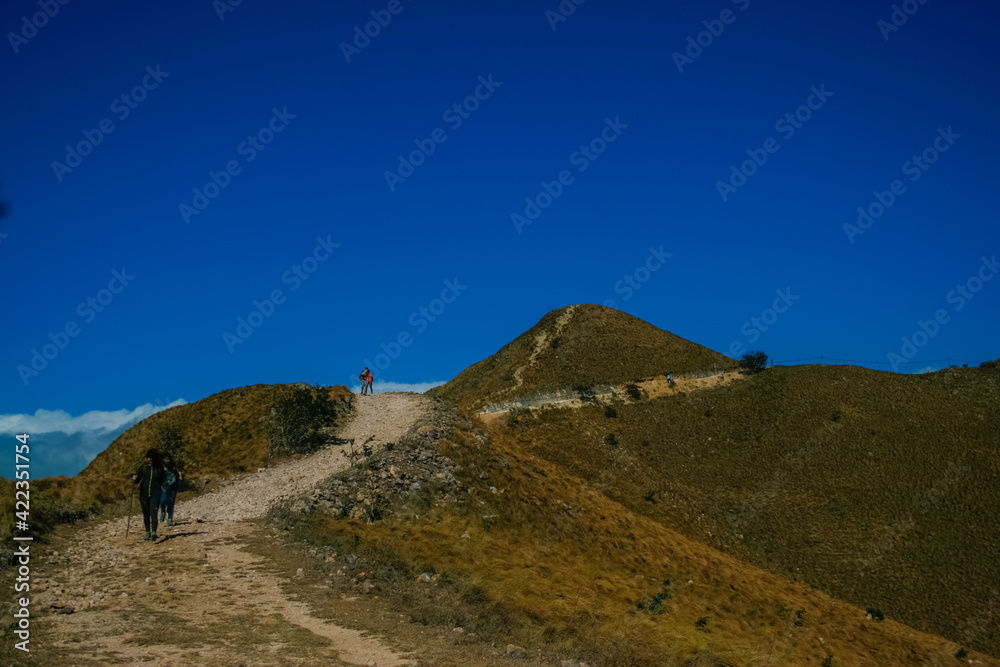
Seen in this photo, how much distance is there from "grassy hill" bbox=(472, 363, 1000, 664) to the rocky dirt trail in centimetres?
3328

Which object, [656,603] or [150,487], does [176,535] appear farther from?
[656,603]

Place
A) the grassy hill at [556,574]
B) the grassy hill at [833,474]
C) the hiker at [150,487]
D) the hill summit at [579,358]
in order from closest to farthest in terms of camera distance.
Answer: the grassy hill at [556,574] → the hiker at [150,487] → the grassy hill at [833,474] → the hill summit at [579,358]

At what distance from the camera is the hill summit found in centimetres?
7325

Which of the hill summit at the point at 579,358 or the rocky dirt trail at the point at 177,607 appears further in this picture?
the hill summit at the point at 579,358

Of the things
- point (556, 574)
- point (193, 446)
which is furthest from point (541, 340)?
point (556, 574)

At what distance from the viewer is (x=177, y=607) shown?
12578 millimetres

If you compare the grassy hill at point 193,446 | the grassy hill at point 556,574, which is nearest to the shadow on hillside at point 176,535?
the grassy hill at point 556,574

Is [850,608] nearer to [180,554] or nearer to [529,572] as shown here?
[529,572]

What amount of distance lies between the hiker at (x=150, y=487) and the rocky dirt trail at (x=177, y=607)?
54 centimetres

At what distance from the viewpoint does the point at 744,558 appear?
42906mm

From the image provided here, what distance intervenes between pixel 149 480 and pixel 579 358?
212 feet

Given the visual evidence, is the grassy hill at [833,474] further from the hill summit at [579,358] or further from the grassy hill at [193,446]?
Answer: the grassy hill at [193,446]

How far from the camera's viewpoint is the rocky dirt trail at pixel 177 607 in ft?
33.7

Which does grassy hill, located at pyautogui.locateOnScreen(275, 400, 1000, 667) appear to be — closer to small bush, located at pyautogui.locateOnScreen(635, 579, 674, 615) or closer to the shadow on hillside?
small bush, located at pyautogui.locateOnScreen(635, 579, 674, 615)
